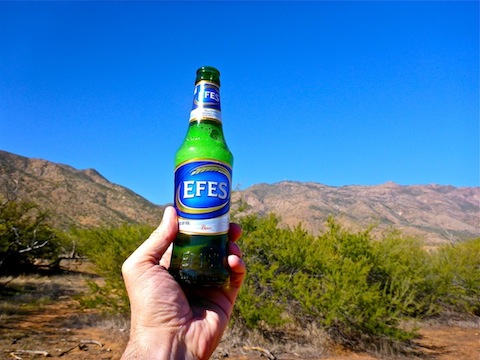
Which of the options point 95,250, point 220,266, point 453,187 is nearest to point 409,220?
point 453,187

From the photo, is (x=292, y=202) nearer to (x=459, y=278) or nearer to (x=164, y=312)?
(x=459, y=278)

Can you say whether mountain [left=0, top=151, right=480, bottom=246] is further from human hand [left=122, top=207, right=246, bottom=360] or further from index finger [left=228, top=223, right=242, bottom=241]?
human hand [left=122, top=207, right=246, bottom=360]

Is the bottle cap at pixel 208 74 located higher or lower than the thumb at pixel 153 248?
higher

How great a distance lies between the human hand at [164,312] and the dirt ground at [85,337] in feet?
19.3

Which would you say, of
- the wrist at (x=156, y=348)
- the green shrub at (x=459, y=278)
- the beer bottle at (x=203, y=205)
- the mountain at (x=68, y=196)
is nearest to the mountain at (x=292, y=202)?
the mountain at (x=68, y=196)

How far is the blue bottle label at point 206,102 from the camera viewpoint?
8.81 ft

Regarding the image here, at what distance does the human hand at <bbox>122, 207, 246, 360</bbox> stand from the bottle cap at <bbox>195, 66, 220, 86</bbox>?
41.2 inches

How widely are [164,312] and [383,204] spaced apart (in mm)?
141706

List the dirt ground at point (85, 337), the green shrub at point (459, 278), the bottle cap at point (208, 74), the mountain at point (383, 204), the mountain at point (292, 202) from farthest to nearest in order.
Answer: the mountain at point (383, 204)
the mountain at point (292, 202)
the green shrub at point (459, 278)
the dirt ground at point (85, 337)
the bottle cap at point (208, 74)

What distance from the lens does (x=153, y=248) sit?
238 centimetres

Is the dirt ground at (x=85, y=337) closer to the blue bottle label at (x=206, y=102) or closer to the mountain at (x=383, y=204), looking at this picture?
the blue bottle label at (x=206, y=102)

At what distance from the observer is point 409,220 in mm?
114000

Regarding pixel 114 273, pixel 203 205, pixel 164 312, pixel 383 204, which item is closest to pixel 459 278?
pixel 114 273

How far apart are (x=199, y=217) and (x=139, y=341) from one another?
832 millimetres
